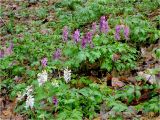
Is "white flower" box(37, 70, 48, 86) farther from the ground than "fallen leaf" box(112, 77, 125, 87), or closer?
farther from the ground

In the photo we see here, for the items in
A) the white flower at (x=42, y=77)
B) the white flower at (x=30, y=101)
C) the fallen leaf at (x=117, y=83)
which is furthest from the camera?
the fallen leaf at (x=117, y=83)

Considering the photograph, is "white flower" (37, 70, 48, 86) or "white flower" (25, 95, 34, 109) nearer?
"white flower" (25, 95, 34, 109)

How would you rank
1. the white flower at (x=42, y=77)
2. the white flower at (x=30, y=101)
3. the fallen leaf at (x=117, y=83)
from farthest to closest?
the fallen leaf at (x=117, y=83), the white flower at (x=42, y=77), the white flower at (x=30, y=101)

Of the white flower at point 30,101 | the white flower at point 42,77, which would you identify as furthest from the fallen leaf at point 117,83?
the white flower at point 30,101

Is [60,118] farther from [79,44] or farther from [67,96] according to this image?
[79,44]

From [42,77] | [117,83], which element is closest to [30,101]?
[42,77]

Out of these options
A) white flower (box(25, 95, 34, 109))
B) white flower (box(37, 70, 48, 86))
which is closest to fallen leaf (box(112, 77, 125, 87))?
white flower (box(37, 70, 48, 86))

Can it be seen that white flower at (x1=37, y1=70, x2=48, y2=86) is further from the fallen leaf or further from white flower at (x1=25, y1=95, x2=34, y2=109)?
the fallen leaf

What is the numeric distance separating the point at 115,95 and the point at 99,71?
97 centimetres

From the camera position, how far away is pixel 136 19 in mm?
5590

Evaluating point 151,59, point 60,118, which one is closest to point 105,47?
point 151,59

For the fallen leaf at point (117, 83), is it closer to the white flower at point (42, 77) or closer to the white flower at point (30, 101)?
the white flower at point (42, 77)

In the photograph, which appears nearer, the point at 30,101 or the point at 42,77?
the point at 30,101

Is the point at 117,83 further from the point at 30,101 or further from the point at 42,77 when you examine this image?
the point at 30,101
